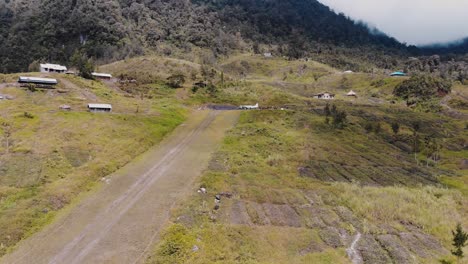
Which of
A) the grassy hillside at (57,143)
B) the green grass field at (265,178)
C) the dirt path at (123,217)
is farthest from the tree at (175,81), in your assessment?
the dirt path at (123,217)

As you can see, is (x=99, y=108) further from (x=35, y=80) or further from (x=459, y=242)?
(x=459, y=242)

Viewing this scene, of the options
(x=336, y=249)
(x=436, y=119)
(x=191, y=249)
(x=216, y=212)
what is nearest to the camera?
(x=191, y=249)

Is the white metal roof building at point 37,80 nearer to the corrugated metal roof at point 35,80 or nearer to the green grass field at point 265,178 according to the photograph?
the corrugated metal roof at point 35,80

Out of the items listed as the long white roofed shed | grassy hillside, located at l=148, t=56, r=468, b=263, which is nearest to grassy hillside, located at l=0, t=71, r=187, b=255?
the long white roofed shed

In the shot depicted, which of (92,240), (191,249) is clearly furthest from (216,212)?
(92,240)

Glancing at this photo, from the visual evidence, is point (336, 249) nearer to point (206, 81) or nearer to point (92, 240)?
point (92, 240)

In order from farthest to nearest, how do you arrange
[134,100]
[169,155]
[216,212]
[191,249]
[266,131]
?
[134,100] → [266,131] → [169,155] → [216,212] → [191,249]

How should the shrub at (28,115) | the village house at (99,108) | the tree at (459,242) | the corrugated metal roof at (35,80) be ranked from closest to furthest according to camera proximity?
the tree at (459,242), the shrub at (28,115), the village house at (99,108), the corrugated metal roof at (35,80)
